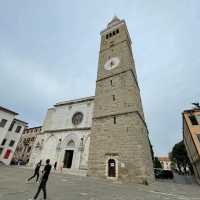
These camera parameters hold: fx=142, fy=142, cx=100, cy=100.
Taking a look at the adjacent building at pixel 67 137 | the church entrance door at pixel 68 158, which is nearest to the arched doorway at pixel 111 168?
the adjacent building at pixel 67 137

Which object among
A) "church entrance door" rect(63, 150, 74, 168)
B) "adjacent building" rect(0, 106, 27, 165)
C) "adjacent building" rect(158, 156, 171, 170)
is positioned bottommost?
"church entrance door" rect(63, 150, 74, 168)

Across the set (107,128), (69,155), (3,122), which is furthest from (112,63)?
(3,122)

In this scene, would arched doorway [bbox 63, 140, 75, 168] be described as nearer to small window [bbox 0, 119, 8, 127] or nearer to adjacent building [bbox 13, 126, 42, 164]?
small window [bbox 0, 119, 8, 127]

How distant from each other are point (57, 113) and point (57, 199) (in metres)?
25.2

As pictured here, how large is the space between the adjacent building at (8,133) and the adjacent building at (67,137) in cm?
646

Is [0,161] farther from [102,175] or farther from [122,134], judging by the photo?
[122,134]

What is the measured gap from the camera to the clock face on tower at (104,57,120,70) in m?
23.9

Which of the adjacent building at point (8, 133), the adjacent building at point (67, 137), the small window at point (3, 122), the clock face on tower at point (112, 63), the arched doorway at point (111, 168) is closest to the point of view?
the arched doorway at point (111, 168)

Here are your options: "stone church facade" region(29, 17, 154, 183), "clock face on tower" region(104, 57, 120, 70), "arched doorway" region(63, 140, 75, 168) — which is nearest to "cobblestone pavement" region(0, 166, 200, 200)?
"stone church facade" region(29, 17, 154, 183)

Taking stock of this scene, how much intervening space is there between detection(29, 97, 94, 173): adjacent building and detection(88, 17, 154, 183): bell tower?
14.9 feet

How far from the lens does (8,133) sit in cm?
2989

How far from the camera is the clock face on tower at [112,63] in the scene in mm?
23872

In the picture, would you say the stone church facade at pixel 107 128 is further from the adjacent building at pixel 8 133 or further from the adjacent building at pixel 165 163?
the adjacent building at pixel 165 163

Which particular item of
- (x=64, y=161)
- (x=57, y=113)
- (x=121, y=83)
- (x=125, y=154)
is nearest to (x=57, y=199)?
(x=125, y=154)
